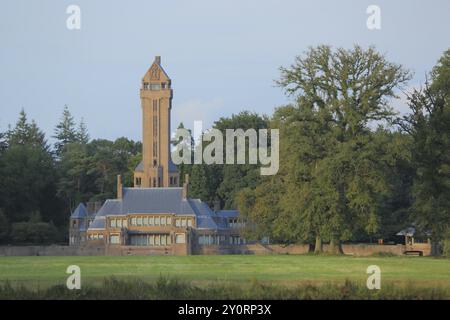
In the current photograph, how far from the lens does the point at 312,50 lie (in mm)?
65188

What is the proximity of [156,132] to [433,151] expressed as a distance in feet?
168

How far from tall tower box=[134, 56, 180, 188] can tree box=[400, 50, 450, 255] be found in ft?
156

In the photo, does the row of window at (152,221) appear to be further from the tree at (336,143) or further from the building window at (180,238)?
the tree at (336,143)

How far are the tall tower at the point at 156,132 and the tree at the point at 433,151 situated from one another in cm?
4745

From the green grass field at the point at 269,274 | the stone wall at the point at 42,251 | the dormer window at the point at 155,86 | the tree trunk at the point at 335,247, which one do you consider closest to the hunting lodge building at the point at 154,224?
the stone wall at the point at 42,251

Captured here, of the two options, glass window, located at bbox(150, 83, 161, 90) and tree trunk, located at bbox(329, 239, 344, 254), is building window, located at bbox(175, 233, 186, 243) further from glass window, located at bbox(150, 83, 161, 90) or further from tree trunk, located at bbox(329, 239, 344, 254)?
tree trunk, located at bbox(329, 239, 344, 254)

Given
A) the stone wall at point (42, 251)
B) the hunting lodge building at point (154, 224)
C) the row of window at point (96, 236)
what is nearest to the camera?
the stone wall at point (42, 251)

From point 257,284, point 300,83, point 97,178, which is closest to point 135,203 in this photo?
point 97,178

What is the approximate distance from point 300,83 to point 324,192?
24.1 feet

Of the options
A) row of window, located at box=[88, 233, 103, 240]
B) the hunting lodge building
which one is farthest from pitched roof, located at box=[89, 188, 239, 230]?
row of window, located at box=[88, 233, 103, 240]

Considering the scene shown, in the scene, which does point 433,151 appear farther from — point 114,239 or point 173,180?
point 173,180

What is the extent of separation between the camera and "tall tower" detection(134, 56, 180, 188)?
108m

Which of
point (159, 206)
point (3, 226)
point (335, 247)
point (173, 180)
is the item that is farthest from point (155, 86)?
point (335, 247)

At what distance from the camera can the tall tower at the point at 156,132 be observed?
107500 mm
